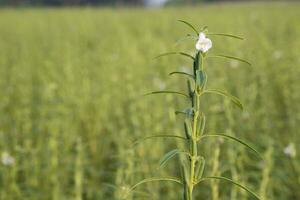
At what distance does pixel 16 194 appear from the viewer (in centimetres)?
189

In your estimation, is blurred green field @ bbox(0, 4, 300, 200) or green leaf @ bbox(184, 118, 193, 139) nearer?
green leaf @ bbox(184, 118, 193, 139)

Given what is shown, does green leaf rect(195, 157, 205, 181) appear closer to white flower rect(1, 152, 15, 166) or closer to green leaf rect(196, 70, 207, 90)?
green leaf rect(196, 70, 207, 90)

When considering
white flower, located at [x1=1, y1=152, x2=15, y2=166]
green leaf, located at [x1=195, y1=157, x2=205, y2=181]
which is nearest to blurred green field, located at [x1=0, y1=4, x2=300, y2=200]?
white flower, located at [x1=1, y1=152, x2=15, y2=166]

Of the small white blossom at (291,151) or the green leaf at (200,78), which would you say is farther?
the small white blossom at (291,151)

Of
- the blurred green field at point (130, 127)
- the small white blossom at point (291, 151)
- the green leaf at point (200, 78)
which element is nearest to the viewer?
the green leaf at point (200, 78)

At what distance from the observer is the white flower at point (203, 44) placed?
700mm

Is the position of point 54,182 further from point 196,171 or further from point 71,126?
point 196,171

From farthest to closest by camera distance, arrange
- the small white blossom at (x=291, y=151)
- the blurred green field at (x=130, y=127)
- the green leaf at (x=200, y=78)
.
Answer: the blurred green field at (x=130, y=127), the small white blossom at (x=291, y=151), the green leaf at (x=200, y=78)

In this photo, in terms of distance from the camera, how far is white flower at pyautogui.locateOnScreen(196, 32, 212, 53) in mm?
700

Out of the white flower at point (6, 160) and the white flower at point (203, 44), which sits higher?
the white flower at point (6, 160)

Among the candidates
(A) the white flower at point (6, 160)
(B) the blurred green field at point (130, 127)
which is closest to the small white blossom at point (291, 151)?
(B) the blurred green field at point (130, 127)

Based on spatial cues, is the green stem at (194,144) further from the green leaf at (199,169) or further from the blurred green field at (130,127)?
the blurred green field at (130,127)

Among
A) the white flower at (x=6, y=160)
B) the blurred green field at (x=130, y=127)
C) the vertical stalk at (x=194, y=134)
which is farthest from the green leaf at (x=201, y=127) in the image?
the white flower at (x=6, y=160)

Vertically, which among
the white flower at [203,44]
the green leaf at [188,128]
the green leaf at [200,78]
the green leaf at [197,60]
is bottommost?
the green leaf at [188,128]
